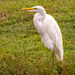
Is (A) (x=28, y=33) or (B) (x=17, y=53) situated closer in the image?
(B) (x=17, y=53)

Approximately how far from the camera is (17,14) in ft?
19.9

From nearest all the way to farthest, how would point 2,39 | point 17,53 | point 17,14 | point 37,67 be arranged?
point 37,67
point 17,53
point 2,39
point 17,14

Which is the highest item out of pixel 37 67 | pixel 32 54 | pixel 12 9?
pixel 12 9

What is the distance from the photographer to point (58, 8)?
643cm

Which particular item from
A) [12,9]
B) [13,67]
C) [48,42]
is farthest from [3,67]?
[12,9]

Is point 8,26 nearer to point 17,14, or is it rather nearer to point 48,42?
point 17,14

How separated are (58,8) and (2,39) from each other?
2.36m

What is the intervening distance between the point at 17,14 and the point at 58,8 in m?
1.27

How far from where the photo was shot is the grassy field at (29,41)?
2.78 m

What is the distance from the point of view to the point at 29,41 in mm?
4730

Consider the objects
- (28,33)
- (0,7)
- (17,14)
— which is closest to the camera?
(28,33)

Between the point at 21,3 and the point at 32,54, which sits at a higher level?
the point at 21,3

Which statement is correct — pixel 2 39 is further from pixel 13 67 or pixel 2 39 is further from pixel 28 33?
pixel 13 67

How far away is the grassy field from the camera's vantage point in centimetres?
278
